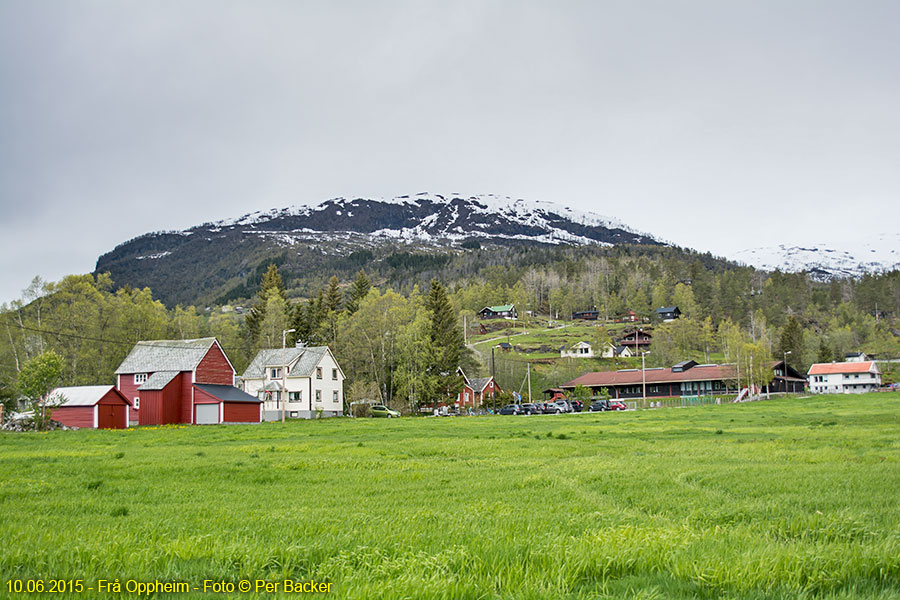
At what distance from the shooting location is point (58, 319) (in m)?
71.0

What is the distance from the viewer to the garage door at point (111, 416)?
58375 millimetres

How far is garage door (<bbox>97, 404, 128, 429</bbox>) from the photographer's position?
5838 centimetres

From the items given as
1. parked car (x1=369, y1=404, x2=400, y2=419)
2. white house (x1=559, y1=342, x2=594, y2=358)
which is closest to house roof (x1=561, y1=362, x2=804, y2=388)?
white house (x1=559, y1=342, x2=594, y2=358)

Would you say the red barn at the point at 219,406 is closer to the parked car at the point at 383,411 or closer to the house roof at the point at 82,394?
the house roof at the point at 82,394

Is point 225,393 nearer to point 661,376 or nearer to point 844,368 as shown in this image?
point 661,376

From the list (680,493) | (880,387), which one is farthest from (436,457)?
(880,387)

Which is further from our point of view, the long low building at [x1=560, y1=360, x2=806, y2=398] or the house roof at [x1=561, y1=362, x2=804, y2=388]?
the long low building at [x1=560, y1=360, x2=806, y2=398]

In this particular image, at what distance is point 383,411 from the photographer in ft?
254

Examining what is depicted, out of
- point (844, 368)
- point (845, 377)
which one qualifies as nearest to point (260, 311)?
point (844, 368)

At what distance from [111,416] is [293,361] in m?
22.2

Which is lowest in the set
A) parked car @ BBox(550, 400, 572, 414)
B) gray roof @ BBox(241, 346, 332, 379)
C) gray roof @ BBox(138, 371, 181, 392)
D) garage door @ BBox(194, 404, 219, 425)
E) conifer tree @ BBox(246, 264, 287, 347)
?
parked car @ BBox(550, 400, 572, 414)

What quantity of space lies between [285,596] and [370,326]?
80688 mm

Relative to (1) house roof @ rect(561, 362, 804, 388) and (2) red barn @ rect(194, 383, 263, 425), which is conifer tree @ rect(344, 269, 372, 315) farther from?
(1) house roof @ rect(561, 362, 804, 388)

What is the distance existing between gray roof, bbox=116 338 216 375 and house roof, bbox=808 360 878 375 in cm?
11650
